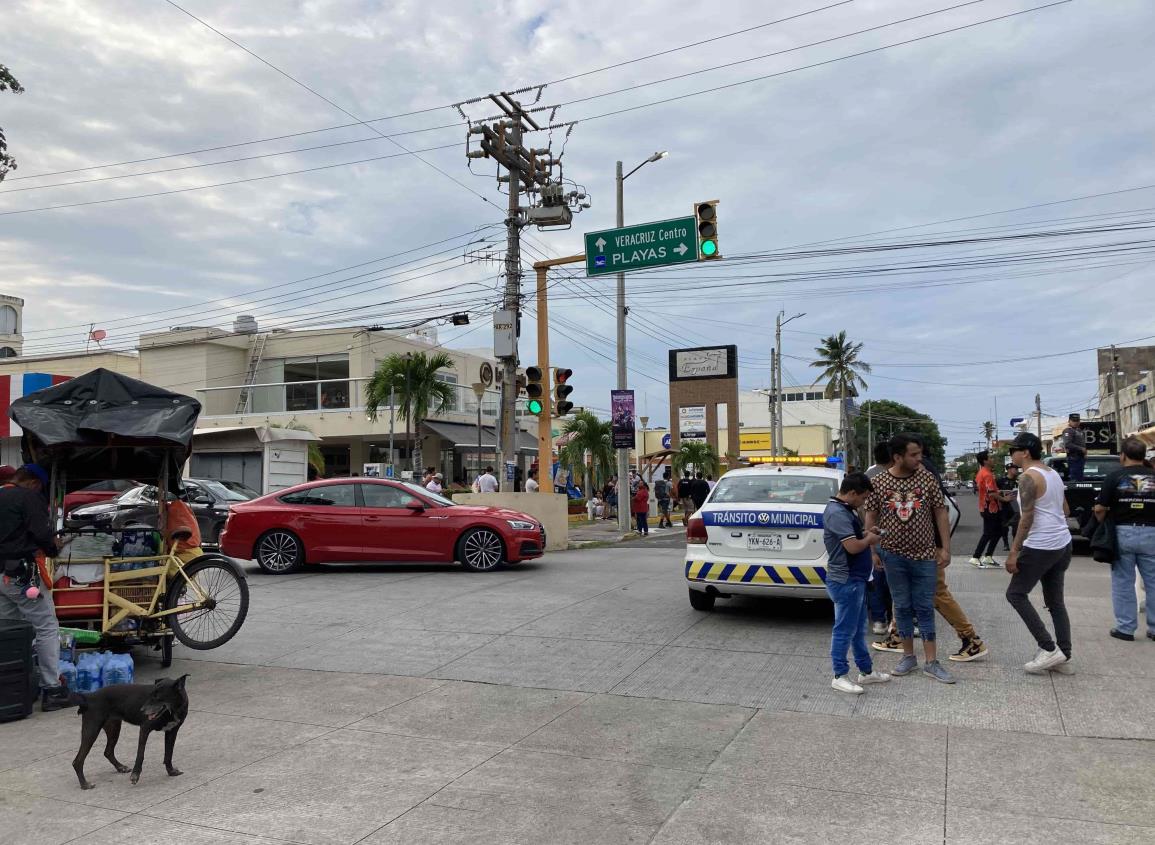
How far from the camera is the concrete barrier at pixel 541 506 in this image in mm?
17125

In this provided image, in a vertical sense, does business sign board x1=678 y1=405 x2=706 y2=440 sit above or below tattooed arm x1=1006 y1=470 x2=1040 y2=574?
above

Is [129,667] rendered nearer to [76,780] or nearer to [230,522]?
[76,780]

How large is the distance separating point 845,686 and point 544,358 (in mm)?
14092

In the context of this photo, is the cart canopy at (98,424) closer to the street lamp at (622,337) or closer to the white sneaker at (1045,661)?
the white sneaker at (1045,661)

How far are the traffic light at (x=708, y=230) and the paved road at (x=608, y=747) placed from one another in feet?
29.6

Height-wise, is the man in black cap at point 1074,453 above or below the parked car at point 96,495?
above

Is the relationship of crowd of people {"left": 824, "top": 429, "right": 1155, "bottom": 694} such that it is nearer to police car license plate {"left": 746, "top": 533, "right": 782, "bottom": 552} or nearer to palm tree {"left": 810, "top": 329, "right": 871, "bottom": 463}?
police car license plate {"left": 746, "top": 533, "right": 782, "bottom": 552}

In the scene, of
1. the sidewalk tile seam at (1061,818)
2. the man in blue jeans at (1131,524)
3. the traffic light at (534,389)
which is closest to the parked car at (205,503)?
the traffic light at (534,389)

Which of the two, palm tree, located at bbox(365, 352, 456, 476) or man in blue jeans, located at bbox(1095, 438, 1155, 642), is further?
palm tree, located at bbox(365, 352, 456, 476)

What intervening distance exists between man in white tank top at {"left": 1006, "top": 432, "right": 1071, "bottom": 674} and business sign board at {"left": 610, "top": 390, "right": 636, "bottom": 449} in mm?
17058

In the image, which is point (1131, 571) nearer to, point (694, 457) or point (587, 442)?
point (587, 442)

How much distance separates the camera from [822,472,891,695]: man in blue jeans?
645 cm

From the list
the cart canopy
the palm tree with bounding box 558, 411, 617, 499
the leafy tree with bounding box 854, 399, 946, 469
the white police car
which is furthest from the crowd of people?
the leafy tree with bounding box 854, 399, 946, 469

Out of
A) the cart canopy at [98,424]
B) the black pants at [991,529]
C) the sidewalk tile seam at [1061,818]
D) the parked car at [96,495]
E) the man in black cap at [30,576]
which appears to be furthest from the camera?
the parked car at [96,495]
